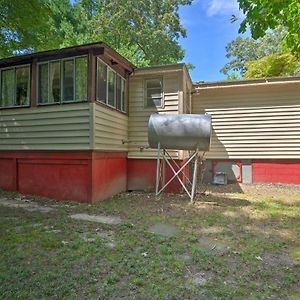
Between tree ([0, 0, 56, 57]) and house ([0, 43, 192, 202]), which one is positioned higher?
tree ([0, 0, 56, 57])

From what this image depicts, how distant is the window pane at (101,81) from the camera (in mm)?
8680

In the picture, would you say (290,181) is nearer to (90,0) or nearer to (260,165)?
(260,165)

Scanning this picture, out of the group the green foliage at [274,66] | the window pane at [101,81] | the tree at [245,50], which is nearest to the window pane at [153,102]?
the window pane at [101,81]

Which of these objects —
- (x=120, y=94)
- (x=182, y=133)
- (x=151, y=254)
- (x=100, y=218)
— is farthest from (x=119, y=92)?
(x=151, y=254)

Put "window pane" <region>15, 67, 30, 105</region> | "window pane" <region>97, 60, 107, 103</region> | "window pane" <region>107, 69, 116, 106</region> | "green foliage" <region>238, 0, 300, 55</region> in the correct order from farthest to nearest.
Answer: "window pane" <region>107, 69, 116, 106</region>
"window pane" <region>15, 67, 30, 105</region>
"window pane" <region>97, 60, 107, 103</region>
"green foliage" <region>238, 0, 300, 55</region>

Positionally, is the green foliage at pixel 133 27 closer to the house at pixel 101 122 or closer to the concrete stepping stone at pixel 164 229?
the house at pixel 101 122

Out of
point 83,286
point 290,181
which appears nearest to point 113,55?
point 83,286

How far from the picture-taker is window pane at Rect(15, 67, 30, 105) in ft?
30.7

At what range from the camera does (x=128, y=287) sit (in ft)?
11.0

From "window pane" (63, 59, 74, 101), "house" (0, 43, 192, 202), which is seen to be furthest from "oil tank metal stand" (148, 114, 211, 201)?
"window pane" (63, 59, 74, 101)

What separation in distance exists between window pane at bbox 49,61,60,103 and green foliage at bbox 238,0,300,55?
18.8 feet

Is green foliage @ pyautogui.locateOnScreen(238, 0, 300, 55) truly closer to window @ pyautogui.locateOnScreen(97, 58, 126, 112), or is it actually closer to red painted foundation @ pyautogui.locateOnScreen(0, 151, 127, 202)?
window @ pyautogui.locateOnScreen(97, 58, 126, 112)

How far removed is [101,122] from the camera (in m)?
8.73

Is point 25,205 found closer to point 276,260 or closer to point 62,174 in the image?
point 62,174
